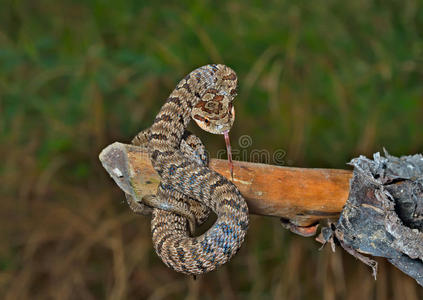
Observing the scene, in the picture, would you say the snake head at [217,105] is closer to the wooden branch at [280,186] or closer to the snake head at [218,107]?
the snake head at [218,107]

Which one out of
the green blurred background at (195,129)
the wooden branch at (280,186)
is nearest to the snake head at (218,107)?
the wooden branch at (280,186)

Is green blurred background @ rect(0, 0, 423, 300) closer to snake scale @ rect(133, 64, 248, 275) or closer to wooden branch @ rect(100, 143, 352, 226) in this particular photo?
snake scale @ rect(133, 64, 248, 275)

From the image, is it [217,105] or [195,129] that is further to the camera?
[195,129]

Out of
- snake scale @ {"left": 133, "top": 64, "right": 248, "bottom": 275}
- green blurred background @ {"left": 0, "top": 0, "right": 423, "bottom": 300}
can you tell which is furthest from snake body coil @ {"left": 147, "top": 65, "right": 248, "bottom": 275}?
green blurred background @ {"left": 0, "top": 0, "right": 423, "bottom": 300}

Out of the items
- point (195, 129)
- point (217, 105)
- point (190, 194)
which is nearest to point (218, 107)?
point (217, 105)

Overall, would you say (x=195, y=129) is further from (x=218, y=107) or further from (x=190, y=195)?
(x=190, y=195)

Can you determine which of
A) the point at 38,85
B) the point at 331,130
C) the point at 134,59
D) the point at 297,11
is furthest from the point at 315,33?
the point at 38,85
